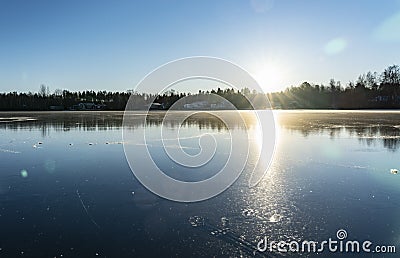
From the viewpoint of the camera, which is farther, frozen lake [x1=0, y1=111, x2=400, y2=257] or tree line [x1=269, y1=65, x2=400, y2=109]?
tree line [x1=269, y1=65, x2=400, y2=109]

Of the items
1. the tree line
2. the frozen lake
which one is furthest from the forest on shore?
the frozen lake

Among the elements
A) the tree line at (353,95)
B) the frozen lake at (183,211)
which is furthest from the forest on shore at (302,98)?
the frozen lake at (183,211)

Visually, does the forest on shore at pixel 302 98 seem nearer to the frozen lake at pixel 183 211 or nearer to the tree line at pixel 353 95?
the tree line at pixel 353 95

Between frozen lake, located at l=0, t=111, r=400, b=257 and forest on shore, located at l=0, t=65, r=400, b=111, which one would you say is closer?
frozen lake, located at l=0, t=111, r=400, b=257

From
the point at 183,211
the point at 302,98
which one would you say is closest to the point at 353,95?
the point at 302,98

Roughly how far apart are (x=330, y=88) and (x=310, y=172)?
270ft

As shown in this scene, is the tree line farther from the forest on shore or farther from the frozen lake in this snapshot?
the frozen lake

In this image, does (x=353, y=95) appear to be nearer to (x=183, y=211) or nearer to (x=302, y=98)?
(x=302, y=98)

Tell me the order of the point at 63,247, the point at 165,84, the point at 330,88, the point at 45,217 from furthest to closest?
1. the point at 330,88
2. the point at 165,84
3. the point at 45,217
4. the point at 63,247

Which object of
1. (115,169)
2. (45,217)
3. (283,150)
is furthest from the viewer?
(283,150)

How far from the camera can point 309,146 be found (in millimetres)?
10234

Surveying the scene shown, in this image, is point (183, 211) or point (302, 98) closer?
point (183, 211)

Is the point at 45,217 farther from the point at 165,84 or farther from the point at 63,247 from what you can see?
the point at 165,84

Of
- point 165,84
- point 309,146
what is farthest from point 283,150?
point 165,84
